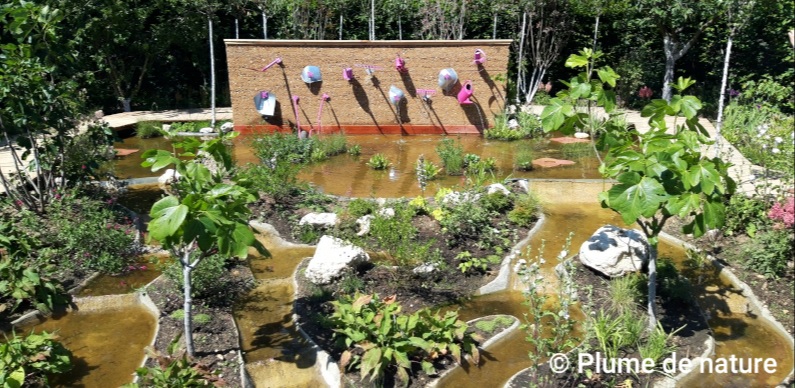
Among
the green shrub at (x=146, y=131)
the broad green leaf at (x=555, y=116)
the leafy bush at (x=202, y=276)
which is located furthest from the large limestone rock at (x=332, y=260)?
the green shrub at (x=146, y=131)

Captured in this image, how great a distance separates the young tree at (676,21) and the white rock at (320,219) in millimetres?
7677

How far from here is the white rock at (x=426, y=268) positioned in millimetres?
6707

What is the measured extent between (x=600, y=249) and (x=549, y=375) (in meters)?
1.92

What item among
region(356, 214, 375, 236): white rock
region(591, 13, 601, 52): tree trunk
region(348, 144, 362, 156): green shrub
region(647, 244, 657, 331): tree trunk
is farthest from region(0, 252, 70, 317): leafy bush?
region(591, 13, 601, 52): tree trunk

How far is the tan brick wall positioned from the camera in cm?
1294

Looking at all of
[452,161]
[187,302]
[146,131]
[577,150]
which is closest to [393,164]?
[452,161]

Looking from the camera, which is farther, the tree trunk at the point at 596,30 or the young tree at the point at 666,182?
the tree trunk at the point at 596,30

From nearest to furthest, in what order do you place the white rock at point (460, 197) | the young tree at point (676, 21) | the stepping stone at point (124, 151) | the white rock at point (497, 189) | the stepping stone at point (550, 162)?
1. the white rock at point (460, 197)
2. the white rock at point (497, 189)
3. the stepping stone at point (550, 162)
4. the stepping stone at point (124, 151)
5. the young tree at point (676, 21)

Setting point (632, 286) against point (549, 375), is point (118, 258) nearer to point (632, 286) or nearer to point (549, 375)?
point (549, 375)

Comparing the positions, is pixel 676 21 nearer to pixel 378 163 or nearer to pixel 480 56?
pixel 480 56

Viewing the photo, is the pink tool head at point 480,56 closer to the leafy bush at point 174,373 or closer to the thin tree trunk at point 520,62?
the thin tree trunk at point 520,62

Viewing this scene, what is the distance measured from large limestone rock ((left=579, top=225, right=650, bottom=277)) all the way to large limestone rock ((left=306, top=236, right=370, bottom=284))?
2.31m

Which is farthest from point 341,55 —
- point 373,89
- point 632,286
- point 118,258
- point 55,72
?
point 632,286

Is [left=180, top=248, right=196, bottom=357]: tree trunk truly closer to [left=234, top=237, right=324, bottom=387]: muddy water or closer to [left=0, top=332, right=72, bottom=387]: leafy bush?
[left=234, top=237, right=324, bottom=387]: muddy water
